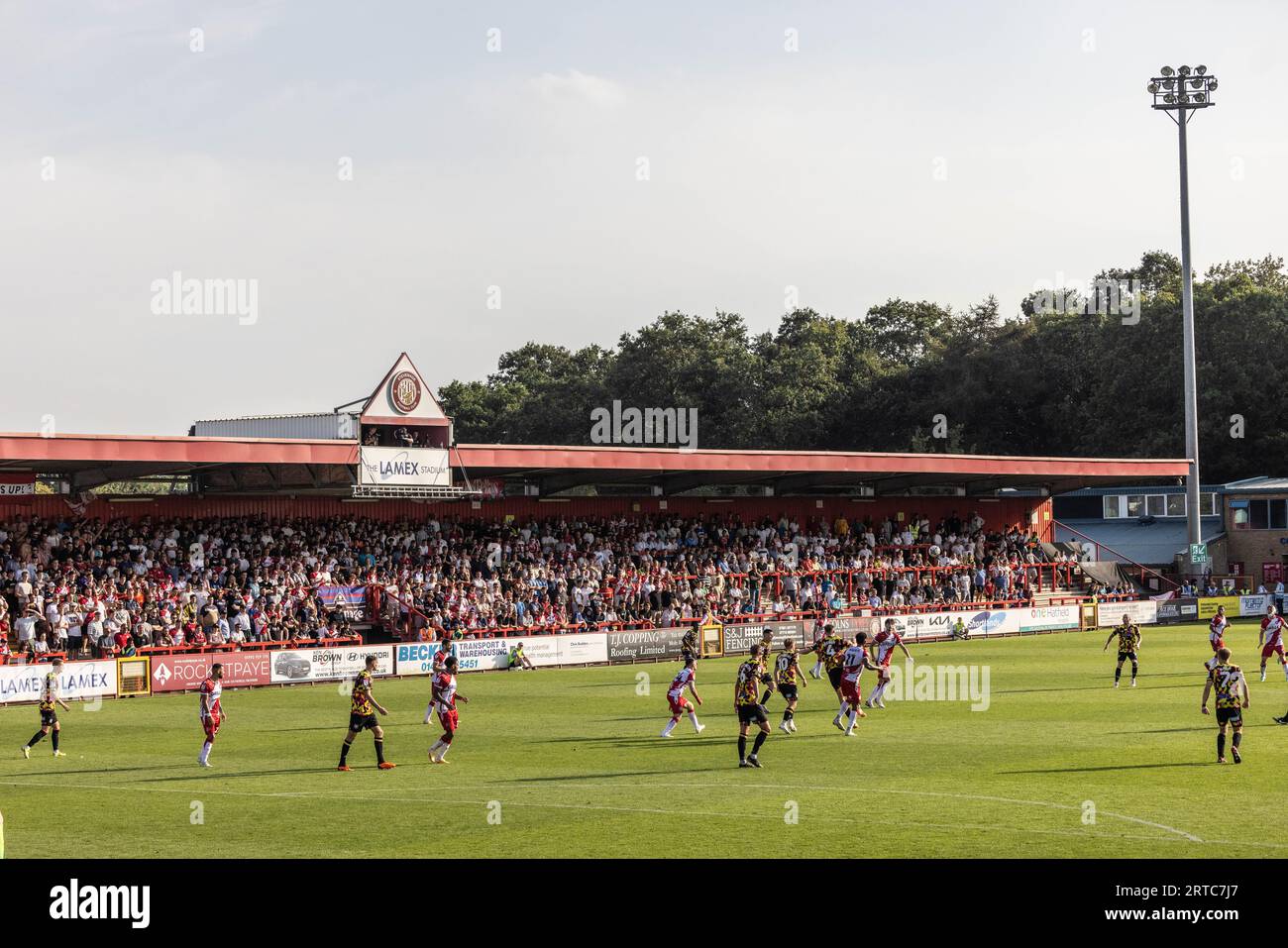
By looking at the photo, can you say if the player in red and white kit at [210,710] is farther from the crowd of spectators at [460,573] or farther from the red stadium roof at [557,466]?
the red stadium roof at [557,466]

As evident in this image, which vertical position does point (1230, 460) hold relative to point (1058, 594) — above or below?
above

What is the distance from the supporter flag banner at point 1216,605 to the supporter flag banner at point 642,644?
92.7ft

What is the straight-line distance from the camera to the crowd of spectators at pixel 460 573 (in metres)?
41.8

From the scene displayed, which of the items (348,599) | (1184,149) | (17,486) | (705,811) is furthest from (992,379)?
(705,811)

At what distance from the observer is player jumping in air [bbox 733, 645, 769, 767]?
23.5m

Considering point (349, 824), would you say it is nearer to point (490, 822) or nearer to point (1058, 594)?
point (490, 822)

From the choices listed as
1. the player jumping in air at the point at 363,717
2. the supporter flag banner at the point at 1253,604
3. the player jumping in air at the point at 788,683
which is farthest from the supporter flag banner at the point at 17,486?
the supporter flag banner at the point at 1253,604

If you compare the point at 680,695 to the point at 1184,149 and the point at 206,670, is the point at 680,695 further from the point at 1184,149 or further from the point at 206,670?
the point at 1184,149

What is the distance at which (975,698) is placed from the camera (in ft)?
112

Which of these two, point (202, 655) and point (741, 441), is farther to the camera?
point (741, 441)

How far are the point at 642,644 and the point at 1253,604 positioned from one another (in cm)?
3272

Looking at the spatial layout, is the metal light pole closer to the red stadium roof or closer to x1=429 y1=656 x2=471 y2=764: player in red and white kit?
the red stadium roof

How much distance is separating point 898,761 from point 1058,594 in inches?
1757
